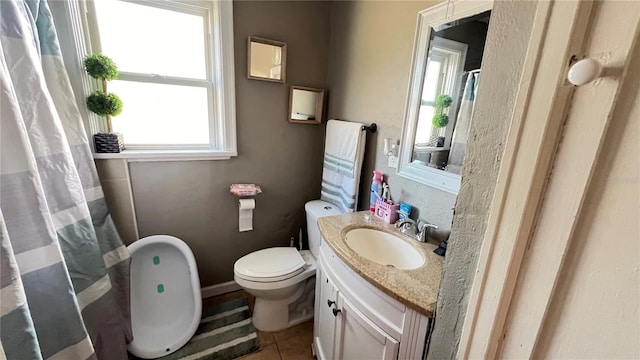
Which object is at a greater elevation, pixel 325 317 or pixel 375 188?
pixel 375 188

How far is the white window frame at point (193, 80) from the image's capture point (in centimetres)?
125

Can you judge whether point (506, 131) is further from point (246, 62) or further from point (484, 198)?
point (246, 62)

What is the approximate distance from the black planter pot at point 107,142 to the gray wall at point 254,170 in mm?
126

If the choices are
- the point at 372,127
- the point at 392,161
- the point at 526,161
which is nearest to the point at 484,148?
the point at 526,161

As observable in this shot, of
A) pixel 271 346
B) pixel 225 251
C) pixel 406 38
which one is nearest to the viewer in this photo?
→ pixel 406 38

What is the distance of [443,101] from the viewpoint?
114cm

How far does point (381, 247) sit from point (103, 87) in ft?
5.60

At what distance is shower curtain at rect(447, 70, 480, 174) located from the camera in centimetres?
102

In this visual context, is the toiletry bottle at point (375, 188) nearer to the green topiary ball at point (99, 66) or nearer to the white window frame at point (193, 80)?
the white window frame at point (193, 80)

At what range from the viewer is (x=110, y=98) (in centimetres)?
132

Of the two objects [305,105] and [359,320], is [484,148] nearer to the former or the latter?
[359,320]

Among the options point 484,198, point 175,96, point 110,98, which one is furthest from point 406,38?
point 110,98

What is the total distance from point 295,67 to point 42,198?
1.48 meters

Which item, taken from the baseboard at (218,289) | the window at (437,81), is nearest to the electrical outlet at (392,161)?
the window at (437,81)
